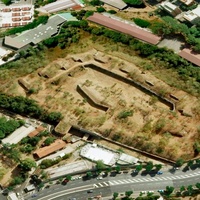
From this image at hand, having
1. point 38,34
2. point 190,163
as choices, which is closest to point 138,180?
point 190,163

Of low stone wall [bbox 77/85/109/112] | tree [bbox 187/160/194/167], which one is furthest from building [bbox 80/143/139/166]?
tree [bbox 187/160/194/167]

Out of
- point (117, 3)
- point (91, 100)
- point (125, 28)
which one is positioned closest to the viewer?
point (91, 100)

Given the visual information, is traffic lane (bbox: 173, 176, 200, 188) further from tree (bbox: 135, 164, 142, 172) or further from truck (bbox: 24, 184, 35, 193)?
truck (bbox: 24, 184, 35, 193)

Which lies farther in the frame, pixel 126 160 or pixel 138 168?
pixel 126 160

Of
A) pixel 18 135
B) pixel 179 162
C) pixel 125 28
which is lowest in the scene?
pixel 18 135

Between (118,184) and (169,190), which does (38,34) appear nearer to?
(118,184)

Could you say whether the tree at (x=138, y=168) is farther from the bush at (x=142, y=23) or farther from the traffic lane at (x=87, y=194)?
the bush at (x=142, y=23)

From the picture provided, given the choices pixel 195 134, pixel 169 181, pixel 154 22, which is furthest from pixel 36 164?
pixel 154 22
